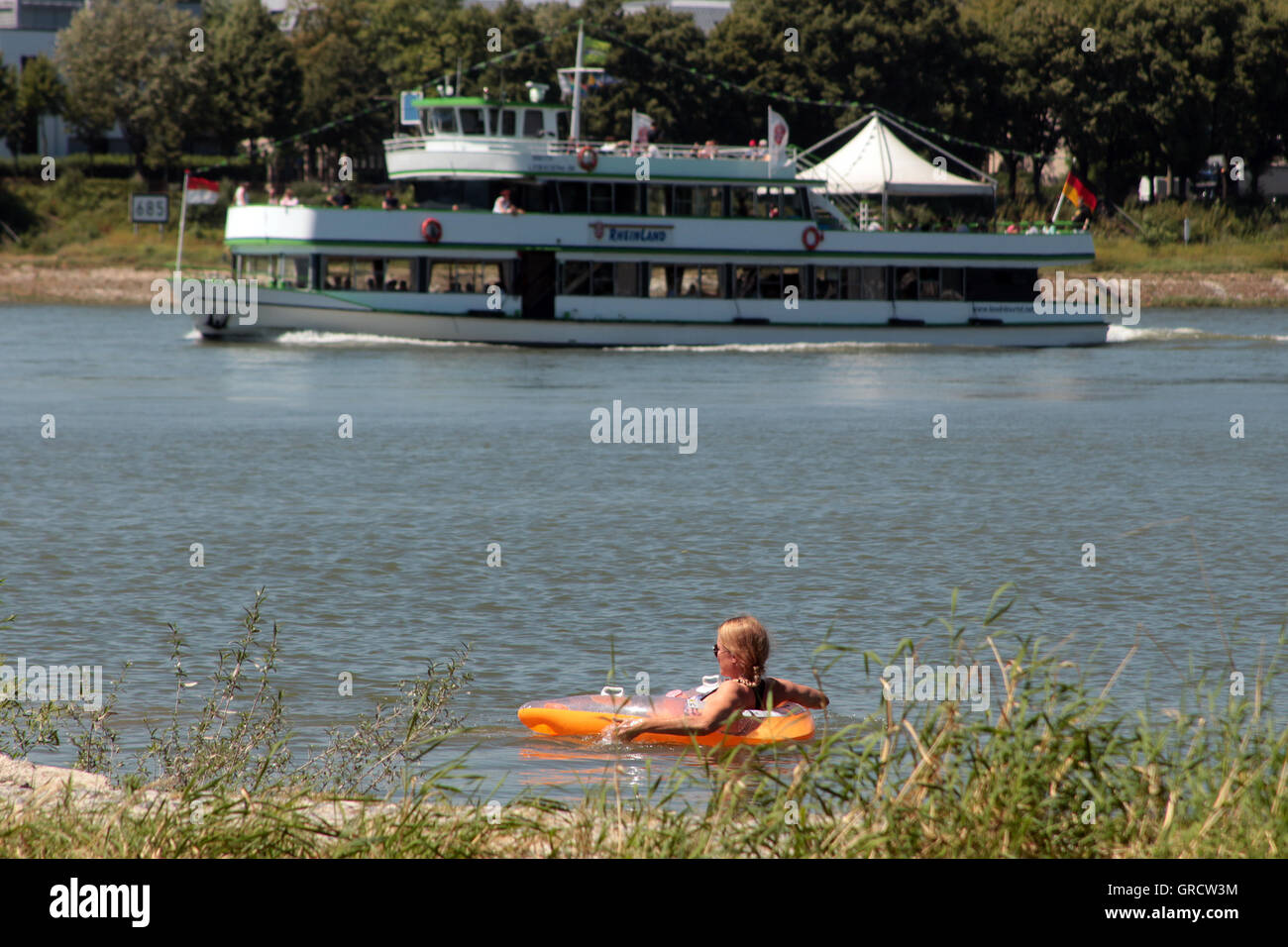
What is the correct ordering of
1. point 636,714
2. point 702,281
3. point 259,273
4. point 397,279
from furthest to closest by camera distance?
1. point 259,273
2. point 702,281
3. point 397,279
4. point 636,714

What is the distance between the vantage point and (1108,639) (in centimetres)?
1285

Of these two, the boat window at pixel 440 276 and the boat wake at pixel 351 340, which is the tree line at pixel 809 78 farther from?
the boat window at pixel 440 276

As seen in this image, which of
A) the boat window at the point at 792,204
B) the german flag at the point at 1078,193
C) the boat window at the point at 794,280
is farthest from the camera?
the boat window at the point at 794,280

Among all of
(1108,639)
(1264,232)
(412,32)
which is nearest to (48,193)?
(412,32)

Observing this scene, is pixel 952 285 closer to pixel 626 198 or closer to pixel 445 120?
pixel 626 198

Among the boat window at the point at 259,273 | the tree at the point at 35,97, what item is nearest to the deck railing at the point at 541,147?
the boat window at the point at 259,273

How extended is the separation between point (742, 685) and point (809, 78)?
68090 millimetres

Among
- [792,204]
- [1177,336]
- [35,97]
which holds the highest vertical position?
[35,97]

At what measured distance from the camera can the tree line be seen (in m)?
72.4

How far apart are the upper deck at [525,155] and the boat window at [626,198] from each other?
55 cm

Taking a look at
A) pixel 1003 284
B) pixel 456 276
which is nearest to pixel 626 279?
pixel 456 276

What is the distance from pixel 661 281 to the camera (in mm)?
44469

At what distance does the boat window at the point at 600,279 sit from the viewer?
43.8 metres

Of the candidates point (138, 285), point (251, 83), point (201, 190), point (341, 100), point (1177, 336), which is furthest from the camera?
point (341, 100)
